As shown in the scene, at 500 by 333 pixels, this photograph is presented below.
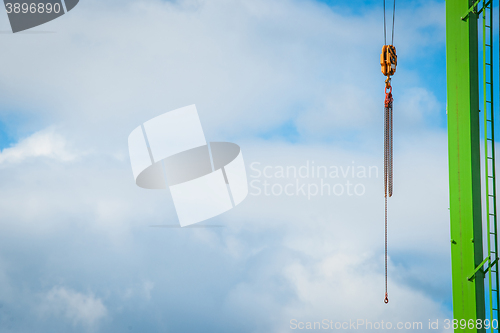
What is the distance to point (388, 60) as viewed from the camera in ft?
20.9

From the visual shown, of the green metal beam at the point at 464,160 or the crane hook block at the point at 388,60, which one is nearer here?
the green metal beam at the point at 464,160

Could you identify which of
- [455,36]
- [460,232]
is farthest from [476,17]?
[460,232]

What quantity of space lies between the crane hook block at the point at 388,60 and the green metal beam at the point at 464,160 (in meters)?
1.02

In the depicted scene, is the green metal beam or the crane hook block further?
the crane hook block

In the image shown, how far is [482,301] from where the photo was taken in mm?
5113

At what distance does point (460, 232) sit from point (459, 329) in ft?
3.92

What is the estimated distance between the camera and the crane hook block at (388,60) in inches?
251

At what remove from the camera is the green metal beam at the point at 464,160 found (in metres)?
5.12

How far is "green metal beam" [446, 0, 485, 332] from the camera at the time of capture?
512 centimetres

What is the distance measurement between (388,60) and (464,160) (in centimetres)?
196

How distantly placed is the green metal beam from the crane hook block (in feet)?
3.33

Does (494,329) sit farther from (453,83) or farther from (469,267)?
(453,83)

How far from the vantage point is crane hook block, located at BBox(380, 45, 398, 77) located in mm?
6379

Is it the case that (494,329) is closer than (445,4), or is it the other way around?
(494,329)
